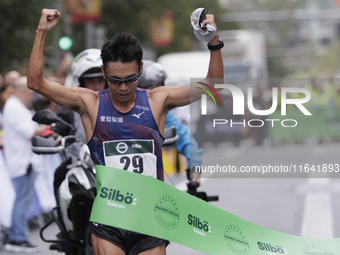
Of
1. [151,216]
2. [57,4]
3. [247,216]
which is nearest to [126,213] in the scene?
[151,216]

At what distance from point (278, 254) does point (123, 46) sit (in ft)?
5.13

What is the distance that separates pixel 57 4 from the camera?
1994 centimetres

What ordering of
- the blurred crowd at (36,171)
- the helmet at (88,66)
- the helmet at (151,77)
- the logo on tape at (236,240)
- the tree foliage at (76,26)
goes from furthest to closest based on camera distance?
the tree foliage at (76,26) → the blurred crowd at (36,171) → the helmet at (151,77) → the helmet at (88,66) → the logo on tape at (236,240)

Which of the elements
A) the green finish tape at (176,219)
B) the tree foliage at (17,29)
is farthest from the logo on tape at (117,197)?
the tree foliage at (17,29)

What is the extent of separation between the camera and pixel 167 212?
12.2 feet

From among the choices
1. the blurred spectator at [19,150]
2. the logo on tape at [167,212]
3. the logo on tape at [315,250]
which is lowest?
the blurred spectator at [19,150]

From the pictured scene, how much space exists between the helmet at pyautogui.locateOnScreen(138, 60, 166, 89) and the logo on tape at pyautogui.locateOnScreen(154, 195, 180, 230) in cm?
202

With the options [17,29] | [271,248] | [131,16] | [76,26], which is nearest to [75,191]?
[271,248]

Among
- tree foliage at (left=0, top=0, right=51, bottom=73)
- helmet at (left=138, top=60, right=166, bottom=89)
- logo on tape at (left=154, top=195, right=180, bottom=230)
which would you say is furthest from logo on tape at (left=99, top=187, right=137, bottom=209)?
tree foliage at (left=0, top=0, right=51, bottom=73)

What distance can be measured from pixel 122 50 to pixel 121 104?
35 centimetres

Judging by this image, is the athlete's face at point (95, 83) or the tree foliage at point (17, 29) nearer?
the athlete's face at point (95, 83)

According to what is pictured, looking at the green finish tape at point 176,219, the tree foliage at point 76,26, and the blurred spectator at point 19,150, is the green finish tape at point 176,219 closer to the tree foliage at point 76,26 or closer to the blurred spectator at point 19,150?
the blurred spectator at point 19,150

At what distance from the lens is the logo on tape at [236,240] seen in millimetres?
3789

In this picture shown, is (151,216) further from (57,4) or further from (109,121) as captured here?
(57,4)
